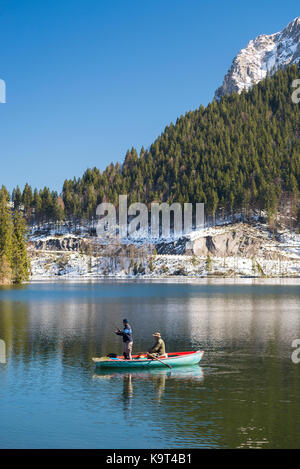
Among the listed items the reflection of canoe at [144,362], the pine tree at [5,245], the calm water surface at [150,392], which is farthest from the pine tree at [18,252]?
the reflection of canoe at [144,362]

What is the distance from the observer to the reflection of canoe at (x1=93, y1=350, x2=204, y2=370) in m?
38.5

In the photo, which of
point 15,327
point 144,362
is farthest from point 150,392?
point 15,327

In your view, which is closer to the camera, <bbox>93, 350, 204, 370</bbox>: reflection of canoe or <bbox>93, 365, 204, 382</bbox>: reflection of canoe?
<bbox>93, 365, 204, 382</bbox>: reflection of canoe

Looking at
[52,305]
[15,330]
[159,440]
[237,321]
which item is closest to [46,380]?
[159,440]

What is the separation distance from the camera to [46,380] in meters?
35.2

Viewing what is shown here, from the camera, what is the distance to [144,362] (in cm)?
3866

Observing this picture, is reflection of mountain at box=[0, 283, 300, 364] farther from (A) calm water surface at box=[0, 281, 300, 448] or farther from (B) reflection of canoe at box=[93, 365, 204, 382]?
(B) reflection of canoe at box=[93, 365, 204, 382]

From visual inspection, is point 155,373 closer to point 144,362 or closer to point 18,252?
point 144,362

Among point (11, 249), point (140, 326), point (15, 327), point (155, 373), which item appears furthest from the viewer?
point (11, 249)

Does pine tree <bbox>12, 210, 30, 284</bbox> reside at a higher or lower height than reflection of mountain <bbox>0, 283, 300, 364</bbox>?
higher

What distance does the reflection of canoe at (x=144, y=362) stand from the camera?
38.5m

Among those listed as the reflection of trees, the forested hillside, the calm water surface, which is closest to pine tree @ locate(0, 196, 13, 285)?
the forested hillside
